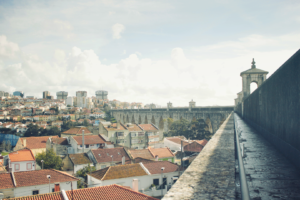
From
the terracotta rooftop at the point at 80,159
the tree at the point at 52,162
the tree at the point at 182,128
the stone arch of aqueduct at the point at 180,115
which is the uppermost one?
the stone arch of aqueduct at the point at 180,115

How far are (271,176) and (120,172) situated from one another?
1331cm

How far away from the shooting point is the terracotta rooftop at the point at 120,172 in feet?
48.7

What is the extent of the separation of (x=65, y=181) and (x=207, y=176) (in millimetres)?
15044

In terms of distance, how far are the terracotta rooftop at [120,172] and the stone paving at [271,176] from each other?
11630 mm

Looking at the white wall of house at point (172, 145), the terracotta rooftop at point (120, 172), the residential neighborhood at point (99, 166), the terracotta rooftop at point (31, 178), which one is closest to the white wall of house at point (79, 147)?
the residential neighborhood at point (99, 166)

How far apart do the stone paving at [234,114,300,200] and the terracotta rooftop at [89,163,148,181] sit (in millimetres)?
11630

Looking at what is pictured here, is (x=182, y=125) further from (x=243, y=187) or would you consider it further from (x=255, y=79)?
(x=243, y=187)

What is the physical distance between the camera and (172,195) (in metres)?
1.77

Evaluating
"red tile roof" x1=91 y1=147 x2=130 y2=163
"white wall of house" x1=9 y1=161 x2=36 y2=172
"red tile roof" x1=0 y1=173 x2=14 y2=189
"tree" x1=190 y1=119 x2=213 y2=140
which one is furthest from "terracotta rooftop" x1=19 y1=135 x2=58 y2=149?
"tree" x1=190 y1=119 x2=213 y2=140

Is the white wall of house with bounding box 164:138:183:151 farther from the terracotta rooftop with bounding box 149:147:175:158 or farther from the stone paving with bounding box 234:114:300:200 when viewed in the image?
the stone paving with bounding box 234:114:300:200

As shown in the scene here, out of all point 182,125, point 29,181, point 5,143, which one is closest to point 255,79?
point 29,181

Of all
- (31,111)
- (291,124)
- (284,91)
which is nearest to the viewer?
(291,124)

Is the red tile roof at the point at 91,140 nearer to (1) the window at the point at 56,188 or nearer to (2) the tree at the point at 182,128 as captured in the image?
(2) the tree at the point at 182,128

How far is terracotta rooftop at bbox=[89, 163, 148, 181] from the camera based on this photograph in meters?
14.8
